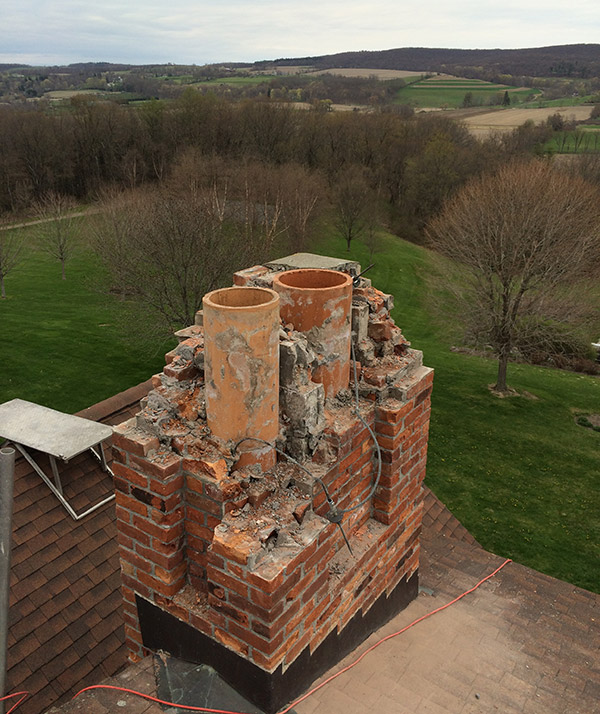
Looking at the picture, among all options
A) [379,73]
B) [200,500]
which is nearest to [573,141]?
[200,500]

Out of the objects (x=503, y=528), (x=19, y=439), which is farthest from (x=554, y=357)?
(x=19, y=439)

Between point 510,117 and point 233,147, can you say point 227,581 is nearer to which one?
point 233,147

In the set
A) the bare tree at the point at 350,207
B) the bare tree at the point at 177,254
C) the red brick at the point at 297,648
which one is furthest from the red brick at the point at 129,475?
the bare tree at the point at 350,207

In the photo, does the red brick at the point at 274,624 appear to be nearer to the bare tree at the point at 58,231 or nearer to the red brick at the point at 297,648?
the red brick at the point at 297,648

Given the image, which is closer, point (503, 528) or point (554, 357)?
point (503, 528)

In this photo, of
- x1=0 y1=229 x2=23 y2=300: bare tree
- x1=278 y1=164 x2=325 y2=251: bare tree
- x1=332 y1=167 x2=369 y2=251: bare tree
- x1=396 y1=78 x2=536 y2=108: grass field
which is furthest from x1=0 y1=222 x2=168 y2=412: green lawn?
x1=396 y1=78 x2=536 y2=108: grass field

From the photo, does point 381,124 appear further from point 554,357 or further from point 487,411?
point 487,411
